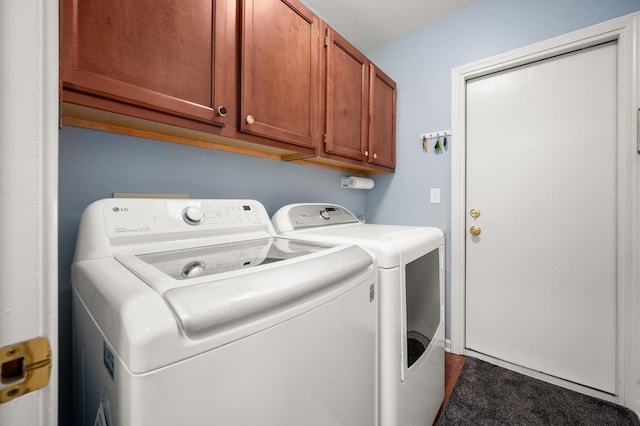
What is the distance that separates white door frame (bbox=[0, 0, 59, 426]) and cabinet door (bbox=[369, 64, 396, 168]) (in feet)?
5.88

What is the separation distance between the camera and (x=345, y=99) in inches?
67.6

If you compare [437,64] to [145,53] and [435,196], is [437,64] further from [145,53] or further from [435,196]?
[145,53]

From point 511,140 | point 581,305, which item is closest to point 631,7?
point 511,140

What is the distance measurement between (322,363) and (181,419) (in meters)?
0.35

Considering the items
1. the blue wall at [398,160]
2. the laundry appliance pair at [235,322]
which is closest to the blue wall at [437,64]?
the blue wall at [398,160]

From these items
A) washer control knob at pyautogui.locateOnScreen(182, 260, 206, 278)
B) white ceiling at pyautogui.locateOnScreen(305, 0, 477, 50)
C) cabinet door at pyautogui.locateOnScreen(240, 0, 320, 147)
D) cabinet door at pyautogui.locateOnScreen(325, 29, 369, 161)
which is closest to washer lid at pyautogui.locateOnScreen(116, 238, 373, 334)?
washer control knob at pyautogui.locateOnScreen(182, 260, 206, 278)

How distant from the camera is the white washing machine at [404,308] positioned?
3.21 ft

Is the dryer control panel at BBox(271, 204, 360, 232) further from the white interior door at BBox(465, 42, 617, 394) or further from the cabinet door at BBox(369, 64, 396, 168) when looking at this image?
the white interior door at BBox(465, 42, 617, 394)

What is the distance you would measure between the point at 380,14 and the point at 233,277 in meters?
2.36

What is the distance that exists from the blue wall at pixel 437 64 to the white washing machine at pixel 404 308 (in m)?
0.80

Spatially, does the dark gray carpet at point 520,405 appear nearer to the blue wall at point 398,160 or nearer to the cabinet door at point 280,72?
the blue wall at point 398,160

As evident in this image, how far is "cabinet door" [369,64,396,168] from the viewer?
6.47ft

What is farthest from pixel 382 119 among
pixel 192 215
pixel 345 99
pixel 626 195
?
pixel 192 215

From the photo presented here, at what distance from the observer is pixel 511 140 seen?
189cm
